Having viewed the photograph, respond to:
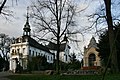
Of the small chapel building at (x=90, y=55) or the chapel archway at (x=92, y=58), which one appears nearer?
the small chapel building at (x=90, y=55)

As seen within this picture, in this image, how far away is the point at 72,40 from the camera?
34.7 m

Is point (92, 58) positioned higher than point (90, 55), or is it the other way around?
point (90, 55)

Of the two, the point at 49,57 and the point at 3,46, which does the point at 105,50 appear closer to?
the point at 3,46

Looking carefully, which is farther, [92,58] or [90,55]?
[92,58]

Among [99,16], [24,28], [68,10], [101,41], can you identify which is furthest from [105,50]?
[24,28]

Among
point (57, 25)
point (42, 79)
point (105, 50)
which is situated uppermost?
point (57, 25)

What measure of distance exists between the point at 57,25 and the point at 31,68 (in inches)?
1110

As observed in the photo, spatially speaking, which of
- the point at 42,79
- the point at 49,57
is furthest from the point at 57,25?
the point at 49,57

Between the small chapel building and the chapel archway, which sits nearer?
the small chapel building

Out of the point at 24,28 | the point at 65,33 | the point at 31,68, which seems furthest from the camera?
the point at 24,28

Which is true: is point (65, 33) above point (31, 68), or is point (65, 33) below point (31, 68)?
above

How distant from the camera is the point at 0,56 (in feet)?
268

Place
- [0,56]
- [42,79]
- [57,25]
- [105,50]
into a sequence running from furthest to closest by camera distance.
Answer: [0,56] → [105,50] → [57,25] → [42,79]

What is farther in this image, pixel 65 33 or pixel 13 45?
pixel 13 45
